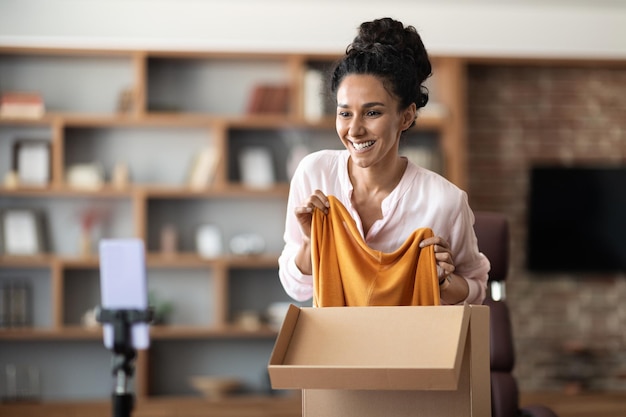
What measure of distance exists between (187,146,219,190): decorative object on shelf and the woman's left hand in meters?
4.58

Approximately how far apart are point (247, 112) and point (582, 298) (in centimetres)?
264

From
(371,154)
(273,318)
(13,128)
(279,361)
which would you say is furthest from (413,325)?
(13,128)

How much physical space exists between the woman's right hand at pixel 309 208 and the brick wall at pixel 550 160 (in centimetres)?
498

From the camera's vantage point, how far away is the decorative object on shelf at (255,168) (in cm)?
650

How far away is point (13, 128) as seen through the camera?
21.3 feet

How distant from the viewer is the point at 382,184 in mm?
2012

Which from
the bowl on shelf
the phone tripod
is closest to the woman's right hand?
the phone tripod

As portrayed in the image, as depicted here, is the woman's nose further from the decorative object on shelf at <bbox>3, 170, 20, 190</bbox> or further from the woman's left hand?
the decorative object on shelf at <bbox>3, 170, 20, 190</bbox>

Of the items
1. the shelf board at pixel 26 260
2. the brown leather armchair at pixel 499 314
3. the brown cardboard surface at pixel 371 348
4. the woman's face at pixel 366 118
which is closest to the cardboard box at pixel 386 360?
the brown cardboard surface at pixel 371 348

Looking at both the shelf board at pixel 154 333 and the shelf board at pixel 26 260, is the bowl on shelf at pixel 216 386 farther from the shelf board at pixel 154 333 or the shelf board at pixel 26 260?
the shelf board at pixel 26 260

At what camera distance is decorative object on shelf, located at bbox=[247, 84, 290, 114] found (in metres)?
6.47

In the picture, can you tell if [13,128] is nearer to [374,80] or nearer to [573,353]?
[573,353]

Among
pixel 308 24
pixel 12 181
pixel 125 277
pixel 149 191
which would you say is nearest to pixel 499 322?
pixel 125 277

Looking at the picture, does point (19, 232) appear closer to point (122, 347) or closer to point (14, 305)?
point (14, 305)
